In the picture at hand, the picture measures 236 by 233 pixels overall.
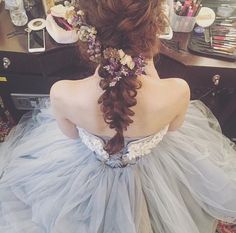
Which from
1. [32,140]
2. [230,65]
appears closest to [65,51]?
[32,140]

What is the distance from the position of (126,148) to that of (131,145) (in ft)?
0.06

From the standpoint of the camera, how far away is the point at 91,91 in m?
0.70

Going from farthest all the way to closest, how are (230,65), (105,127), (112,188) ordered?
(230,65)
(112,188)
(105,127)

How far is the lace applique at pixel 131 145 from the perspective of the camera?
2.63ft

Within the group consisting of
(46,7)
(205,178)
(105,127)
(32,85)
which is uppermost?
(46,7)

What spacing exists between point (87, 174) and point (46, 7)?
0.63 m

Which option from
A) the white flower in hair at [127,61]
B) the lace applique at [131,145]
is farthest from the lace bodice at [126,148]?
the white flower in hair at [127,61]

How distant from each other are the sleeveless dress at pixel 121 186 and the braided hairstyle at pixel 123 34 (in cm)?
13

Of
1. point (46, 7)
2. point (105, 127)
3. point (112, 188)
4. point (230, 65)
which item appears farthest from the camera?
point (46, 7)

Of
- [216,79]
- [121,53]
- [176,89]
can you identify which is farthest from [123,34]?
[216,79]

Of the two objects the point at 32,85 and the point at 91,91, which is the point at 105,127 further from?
the point at 32,85

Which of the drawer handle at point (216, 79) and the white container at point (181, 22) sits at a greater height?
the white container at point (181, 22)

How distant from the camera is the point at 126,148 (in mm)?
806

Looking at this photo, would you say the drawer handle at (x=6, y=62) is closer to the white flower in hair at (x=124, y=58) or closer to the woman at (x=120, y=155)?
the woman at (x=120, y=155)
